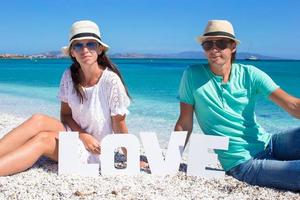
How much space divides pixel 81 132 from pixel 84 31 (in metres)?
1.15

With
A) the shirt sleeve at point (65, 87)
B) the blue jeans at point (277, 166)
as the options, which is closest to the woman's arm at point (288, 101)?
the blue jeans at point (277, 166)

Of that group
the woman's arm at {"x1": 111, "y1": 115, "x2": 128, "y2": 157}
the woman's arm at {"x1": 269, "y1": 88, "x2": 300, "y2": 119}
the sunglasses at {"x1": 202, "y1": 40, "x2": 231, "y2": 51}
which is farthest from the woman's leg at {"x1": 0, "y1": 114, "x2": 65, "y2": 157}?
the woman's arm at {"x1": 269, "y1": 88, "x2": 300, "y2": 119}

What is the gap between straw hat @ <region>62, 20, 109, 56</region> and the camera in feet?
16.1

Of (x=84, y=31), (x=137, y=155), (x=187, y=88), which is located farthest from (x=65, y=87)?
(x=187, y=88)

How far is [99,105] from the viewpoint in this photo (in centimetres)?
509

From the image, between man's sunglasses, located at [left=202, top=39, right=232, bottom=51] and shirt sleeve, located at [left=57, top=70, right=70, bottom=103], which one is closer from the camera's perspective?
man's sunglasses, located at [left=202, top=39, right=232, bottom=51]

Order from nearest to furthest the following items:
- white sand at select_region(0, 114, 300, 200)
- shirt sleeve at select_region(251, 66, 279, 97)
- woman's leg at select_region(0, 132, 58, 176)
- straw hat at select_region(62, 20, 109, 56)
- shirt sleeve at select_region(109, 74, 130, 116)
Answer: white sand at select_region(0, 114, 300, 200) < woman's leg at select_region(0, 132, 58, 176) < shirt sleeve at select_region(251, 66, 279, 97) < straw hat at select_region(62, 20, 109, 56) < shirt sleeve at select_region(109, 74, 130, 116)

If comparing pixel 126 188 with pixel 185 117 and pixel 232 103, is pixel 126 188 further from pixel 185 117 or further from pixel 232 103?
pixel 232 103

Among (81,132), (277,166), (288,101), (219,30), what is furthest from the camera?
(81,132)

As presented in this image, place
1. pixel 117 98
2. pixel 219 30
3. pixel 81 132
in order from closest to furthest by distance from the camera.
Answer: pixel 219 30, pixel 117 98, pixel 81 132

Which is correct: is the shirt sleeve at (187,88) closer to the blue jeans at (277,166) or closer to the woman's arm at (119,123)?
the woman's arm at (119,123)

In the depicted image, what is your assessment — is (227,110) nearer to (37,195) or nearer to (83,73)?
(83,73)

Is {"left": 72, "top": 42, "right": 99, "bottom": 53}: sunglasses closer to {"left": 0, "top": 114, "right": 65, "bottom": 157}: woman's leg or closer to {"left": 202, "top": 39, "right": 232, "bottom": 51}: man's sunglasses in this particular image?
{"left": 0, "top": 114, "right": 65, "bottom": 157}: woman's leg

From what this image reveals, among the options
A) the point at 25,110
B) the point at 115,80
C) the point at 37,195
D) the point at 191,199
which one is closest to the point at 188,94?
the point at 115,80
